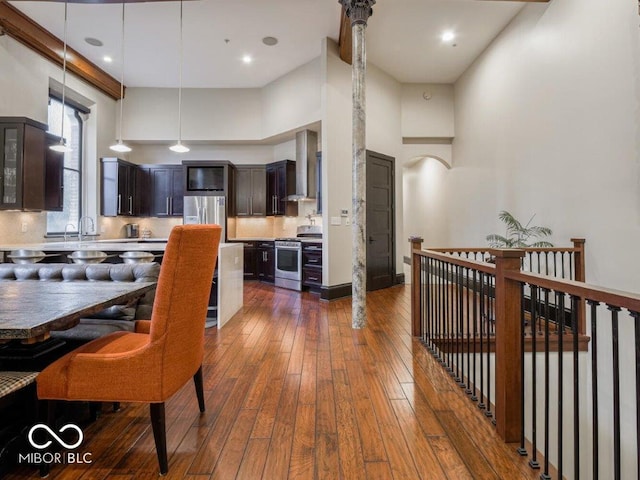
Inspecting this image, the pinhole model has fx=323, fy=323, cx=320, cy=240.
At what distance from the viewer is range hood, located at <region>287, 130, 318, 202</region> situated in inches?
241

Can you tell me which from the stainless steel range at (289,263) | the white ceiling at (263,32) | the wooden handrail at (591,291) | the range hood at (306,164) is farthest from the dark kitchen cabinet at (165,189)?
the wooden handrail at (591,291)

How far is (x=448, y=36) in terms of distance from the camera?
16.3ft

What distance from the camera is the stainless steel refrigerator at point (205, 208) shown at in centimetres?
662

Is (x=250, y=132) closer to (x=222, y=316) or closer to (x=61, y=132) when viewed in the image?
(x=61, y=132)

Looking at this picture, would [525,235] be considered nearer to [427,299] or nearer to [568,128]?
[568,128]

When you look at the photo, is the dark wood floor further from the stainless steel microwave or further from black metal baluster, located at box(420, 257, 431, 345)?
the stainless steel microwave

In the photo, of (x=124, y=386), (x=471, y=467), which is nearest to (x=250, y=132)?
(x=124, y=386)

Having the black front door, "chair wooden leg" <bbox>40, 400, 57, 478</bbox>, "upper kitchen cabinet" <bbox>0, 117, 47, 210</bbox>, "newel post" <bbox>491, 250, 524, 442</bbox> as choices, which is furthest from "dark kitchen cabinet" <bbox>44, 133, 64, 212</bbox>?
"newel post" <bbox>491, 250, 524, 442</bbox>

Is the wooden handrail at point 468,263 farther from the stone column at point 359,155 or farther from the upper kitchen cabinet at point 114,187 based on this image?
the upper kitchen cabinet at point 114,187

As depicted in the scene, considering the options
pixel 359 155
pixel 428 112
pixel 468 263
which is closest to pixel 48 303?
pixel 468 263

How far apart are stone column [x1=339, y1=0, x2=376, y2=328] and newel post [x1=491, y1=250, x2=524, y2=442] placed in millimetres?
1960

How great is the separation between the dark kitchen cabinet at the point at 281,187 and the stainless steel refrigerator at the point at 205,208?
1.03 meters

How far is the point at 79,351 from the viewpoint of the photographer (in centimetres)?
155

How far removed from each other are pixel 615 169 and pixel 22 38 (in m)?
7.46
